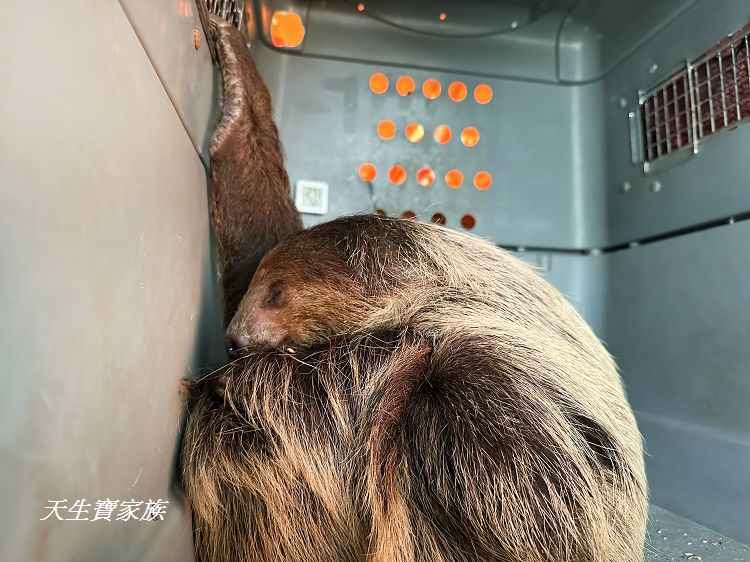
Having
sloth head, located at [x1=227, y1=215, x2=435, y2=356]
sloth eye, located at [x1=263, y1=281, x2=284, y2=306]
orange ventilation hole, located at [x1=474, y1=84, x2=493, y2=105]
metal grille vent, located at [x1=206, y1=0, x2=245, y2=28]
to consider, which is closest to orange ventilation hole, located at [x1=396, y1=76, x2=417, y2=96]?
orange ventilation hole, located at [x1=474, y1=84, x2=493, y2=105]

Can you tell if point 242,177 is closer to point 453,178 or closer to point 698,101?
point 453,178

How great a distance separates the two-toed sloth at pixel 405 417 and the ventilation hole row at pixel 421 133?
101 centimetres

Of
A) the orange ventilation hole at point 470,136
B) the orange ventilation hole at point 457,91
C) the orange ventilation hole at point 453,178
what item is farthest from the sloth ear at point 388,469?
the orange ventilation hole at point 457,91

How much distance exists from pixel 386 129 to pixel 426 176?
26cm

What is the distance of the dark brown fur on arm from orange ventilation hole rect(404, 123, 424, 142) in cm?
77

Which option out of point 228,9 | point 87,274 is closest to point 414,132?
point 228,9

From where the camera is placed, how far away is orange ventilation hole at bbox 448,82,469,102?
2486 millimetres

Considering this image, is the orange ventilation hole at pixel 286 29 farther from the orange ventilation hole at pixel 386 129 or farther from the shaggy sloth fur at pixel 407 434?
the shaggy sloth fur at pixel 407 434

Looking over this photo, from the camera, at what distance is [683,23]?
A: 1952 millimetres

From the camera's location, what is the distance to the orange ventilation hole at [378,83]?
244 centimetres

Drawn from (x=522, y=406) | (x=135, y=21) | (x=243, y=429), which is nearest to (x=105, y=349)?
(x=135, y=21)

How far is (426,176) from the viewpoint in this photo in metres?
2.44

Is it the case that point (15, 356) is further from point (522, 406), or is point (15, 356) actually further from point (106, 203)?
point (522, 406)

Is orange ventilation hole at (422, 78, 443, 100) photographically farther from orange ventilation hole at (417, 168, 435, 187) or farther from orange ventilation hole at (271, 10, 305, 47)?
orange ventilation hole at (271, 10, 305, 47)
